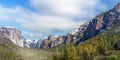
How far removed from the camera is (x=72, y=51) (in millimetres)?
195875

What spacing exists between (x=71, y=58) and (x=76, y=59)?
232 inches

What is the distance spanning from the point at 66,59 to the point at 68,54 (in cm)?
365

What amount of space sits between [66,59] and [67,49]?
903cm

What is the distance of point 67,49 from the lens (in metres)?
196

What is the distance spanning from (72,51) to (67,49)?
12.4 ft

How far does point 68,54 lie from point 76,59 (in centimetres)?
731

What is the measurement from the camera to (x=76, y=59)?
193500 mm

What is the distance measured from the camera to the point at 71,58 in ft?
620

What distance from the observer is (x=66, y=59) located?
190125 mm

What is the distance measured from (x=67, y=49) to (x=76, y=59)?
9.56m

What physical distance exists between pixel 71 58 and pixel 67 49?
31.7 ft
